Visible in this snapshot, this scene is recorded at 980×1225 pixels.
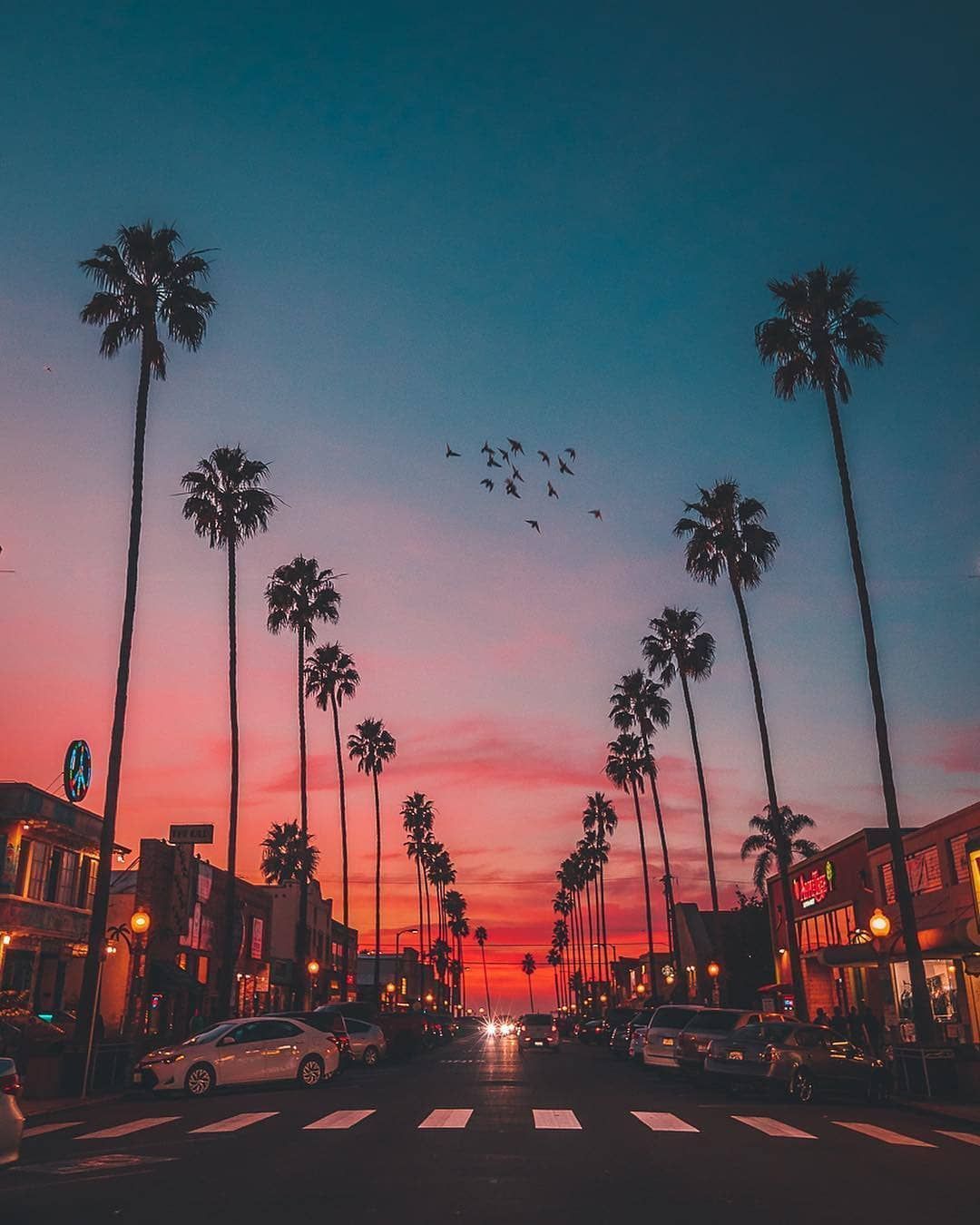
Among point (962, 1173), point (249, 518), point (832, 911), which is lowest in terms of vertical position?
point (962, 1173)

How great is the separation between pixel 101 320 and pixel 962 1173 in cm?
2797

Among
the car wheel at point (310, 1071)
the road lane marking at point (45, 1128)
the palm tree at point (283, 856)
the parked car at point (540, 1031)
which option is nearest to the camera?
the road lane marking at point (45, 1128)

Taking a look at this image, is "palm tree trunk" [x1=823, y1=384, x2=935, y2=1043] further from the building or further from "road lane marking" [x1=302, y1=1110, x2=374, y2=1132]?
the building

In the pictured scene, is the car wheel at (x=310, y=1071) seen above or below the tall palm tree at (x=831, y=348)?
below

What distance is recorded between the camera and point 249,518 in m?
41.0

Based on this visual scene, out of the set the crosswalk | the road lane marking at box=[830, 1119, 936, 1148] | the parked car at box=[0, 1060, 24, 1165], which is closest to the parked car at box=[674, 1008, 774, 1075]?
the crosswalk

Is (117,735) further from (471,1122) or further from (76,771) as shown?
(471,1122)

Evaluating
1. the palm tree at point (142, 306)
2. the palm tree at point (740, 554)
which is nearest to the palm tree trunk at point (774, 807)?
the palm tree at point (740, 554)

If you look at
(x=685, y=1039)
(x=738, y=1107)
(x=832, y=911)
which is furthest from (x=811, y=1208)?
(x=832, y=911)

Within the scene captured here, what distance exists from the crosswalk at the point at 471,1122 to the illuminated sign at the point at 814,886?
105ft

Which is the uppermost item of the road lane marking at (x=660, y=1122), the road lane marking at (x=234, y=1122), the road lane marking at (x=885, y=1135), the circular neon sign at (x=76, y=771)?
the circular neon sign at (x=76, y=771)

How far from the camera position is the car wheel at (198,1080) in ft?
71.4

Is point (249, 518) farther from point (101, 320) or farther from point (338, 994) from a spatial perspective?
point (338, 994)

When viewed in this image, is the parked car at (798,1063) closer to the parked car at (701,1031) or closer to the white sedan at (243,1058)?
the parked car at (701,1031)
